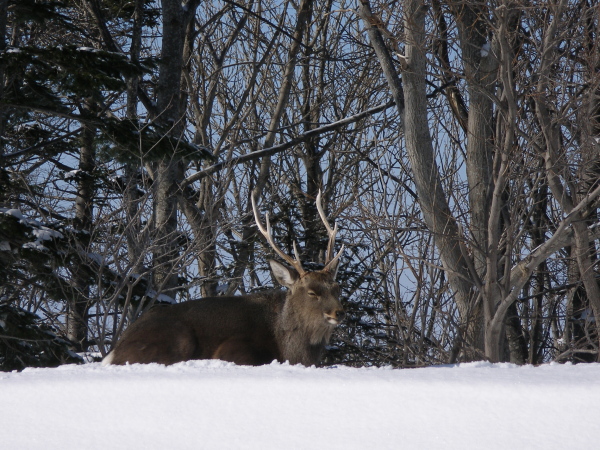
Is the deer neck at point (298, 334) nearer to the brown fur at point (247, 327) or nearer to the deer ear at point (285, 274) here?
the brown fur at point (247, 327)

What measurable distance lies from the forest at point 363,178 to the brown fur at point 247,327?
1.42m

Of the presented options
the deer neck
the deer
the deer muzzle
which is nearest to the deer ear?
the deer

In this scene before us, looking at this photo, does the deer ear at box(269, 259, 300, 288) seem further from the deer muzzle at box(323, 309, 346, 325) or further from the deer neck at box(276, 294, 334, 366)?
the deer muzzle at box(323, 309, 346, 325)

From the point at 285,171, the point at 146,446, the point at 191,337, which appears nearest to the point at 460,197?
the point at 191,337

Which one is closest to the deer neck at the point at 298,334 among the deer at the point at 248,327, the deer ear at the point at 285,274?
the deer at the point at 248,327

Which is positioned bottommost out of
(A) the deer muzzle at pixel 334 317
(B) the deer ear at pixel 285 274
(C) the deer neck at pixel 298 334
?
(C) the deer neck at pixel 298 334

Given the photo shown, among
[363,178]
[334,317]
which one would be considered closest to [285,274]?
[334,317]

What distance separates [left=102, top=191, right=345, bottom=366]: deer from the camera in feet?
22.7

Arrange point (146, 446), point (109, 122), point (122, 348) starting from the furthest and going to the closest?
point (109, 122) < point (122, 348) < point (146, 446)

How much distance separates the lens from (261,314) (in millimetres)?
7449

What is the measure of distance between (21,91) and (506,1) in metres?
7.04

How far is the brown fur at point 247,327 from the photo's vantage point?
6.91 m

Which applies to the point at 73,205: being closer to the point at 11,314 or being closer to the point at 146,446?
the point at 11,314

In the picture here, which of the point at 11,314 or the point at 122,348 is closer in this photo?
the point at 122,348
